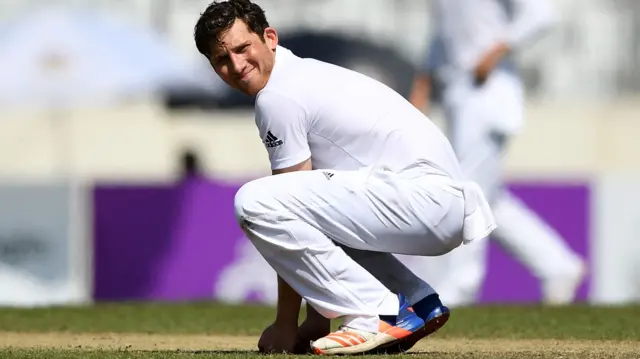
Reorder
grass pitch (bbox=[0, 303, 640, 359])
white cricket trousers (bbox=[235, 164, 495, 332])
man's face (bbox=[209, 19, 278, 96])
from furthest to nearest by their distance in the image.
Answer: grass pitch (bbox=[0, 303, 640, 359])
man's face (bbox=[209, 19, 278, 96])
white cricket trousers (bbox=[235, 164, 495, 332])

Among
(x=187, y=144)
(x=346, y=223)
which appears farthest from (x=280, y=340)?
(x=187, y=144)

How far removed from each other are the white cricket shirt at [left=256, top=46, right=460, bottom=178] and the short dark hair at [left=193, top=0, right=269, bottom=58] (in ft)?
0.51

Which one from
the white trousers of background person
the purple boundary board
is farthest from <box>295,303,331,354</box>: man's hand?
the purple boundary board

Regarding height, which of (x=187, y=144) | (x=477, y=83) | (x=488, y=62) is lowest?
(x=187, y=144)

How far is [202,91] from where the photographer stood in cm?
1530

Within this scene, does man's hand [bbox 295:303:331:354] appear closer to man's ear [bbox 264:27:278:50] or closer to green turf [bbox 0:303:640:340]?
man's ear [bbox 264:27:278:50]

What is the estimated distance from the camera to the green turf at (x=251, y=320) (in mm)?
7281

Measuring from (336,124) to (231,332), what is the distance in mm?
2099

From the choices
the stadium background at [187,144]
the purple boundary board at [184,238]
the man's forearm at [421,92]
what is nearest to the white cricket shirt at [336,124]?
the man's forearm at [421,92]

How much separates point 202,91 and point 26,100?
190 centimetres

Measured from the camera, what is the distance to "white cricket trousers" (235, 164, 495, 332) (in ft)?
18.5

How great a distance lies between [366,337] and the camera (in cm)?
565

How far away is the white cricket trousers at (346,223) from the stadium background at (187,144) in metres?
4.78

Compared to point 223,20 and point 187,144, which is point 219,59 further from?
Answer: point 187,144
